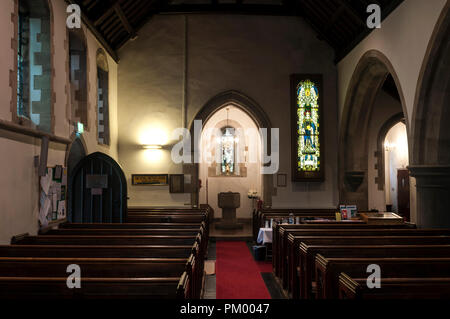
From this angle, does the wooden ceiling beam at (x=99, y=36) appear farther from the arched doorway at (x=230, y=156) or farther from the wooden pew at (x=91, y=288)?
the wooden pew at (x=91, y=288)

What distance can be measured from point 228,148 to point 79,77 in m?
6.50

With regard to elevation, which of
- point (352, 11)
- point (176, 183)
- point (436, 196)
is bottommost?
point (436, 196)

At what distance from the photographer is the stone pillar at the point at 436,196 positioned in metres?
Result: 4.98

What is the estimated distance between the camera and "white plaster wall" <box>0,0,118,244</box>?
371 cm

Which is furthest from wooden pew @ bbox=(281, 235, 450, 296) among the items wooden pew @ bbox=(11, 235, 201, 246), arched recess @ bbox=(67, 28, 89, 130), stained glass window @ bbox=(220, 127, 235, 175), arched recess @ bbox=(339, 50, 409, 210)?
stained glass window @ bbox=(220, 127, 235, 175)

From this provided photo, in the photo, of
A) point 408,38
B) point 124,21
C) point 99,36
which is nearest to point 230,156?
point 124,21

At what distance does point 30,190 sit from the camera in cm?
423

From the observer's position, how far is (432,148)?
16.6ft

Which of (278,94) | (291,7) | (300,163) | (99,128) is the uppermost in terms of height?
(291,7)

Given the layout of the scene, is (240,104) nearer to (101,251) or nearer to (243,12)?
(243,12)

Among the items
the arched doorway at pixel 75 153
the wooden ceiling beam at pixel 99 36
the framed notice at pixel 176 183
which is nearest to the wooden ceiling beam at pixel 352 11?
the wooden ceiling beam at pixel 99 36

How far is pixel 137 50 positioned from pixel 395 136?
7664mm

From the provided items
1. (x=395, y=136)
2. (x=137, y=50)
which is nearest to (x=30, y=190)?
(x=137, y=50)
